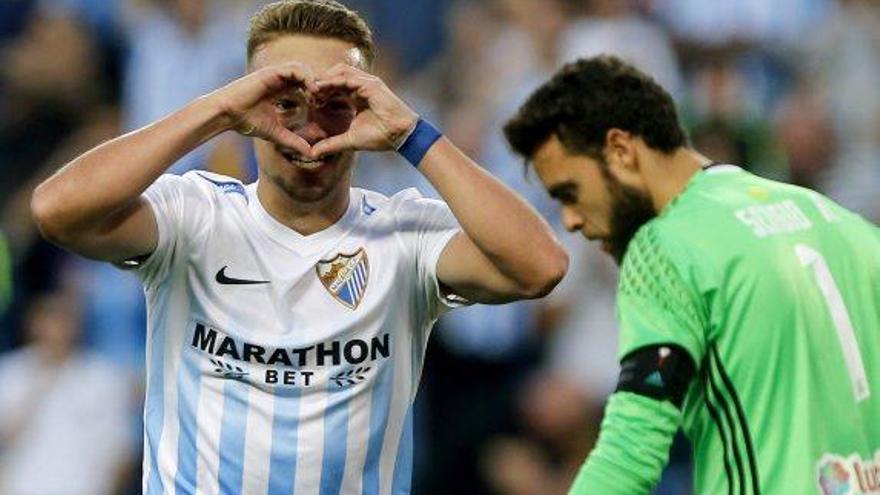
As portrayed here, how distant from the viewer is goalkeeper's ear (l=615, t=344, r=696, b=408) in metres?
4.14

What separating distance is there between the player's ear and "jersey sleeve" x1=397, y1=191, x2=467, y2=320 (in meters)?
0.50

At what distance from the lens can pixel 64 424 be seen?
30.0 ft

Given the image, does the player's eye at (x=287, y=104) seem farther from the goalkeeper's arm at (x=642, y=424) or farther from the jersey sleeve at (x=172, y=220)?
the goalkeeper's arm at (x=642, y=424)

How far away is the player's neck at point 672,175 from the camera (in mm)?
4547

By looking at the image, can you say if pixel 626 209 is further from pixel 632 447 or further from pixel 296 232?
pixel 296 232

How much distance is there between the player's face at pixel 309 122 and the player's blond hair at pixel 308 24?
0.8 inches

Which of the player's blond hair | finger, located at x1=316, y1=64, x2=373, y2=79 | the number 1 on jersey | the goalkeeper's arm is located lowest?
the goalkeeper's arm

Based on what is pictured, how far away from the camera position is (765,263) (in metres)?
4.27

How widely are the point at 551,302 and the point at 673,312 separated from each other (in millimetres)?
4959

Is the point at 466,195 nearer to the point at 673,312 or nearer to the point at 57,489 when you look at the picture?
the point at 673,312

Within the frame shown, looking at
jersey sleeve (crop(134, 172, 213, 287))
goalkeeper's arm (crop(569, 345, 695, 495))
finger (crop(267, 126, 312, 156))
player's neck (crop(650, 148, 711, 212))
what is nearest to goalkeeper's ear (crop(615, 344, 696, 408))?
goalkeeper's arm (crop(569, 345, 695, 495))

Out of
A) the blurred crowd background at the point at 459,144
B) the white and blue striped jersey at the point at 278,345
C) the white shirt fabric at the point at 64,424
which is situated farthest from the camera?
the white shirt fabric at the point at 64,424

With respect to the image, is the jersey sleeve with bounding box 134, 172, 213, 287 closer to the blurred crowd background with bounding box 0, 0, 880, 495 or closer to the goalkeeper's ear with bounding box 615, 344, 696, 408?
the goalkeeper's ear with bounding box 615, 344, 696, 408

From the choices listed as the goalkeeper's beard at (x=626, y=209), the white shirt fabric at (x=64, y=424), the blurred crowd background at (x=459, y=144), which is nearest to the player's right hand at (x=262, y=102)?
the goalkeeper's beard at (x=626, y=209)
